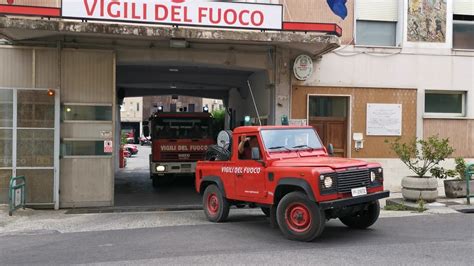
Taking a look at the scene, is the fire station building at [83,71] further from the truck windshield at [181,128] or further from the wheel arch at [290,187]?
the wheel arch at [290,187]

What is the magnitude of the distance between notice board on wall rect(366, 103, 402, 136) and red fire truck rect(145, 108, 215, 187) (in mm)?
5657

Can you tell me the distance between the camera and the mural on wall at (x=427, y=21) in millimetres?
15320

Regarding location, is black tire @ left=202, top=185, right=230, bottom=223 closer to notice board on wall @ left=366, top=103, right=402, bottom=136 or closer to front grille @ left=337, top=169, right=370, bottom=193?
front grille @ left=337, top=169, right=370, bottom=193

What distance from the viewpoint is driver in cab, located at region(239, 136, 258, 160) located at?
962cm

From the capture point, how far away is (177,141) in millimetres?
17547

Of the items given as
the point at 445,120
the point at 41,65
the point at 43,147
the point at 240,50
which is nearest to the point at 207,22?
the point at 240,50

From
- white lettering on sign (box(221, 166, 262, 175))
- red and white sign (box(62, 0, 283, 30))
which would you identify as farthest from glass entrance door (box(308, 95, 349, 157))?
white lettering on sign (box(221, 166, 262, 175))

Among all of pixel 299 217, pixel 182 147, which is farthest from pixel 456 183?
pixel 182 147

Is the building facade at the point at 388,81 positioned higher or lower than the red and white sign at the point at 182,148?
higher

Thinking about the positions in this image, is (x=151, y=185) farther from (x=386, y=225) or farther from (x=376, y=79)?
(x=386, y=225)

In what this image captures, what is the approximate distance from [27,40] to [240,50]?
18.7 feet

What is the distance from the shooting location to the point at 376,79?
15.2 meters

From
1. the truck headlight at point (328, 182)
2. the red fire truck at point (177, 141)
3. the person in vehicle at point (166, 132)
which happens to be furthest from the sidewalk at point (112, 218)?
the person in vehicle at point (166, 132)

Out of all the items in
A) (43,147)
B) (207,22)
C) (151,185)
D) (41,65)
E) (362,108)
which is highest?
(207,22)
